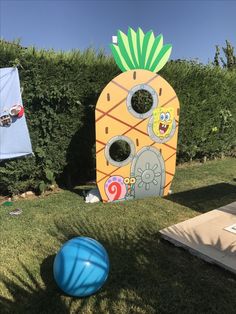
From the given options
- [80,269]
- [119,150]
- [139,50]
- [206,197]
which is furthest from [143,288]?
[119,150]

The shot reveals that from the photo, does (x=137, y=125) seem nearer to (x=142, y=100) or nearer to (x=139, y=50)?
(x=139, y=50)

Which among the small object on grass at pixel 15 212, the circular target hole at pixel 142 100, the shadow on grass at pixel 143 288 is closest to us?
the shadow on grass at pixel 143 288

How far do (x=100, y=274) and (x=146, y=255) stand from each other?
3.17ft

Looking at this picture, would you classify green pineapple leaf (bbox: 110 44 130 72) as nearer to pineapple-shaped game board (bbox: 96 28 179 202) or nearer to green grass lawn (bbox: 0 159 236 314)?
pineapple-shaped game board (bbox: 96 28 179 202)

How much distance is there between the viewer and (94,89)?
21.6 ft

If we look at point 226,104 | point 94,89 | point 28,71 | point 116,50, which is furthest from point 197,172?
point 28,71

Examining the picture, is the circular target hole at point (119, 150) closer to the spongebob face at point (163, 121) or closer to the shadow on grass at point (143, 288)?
the spongebob face at point (163, 121)

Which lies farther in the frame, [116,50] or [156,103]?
[156,103]

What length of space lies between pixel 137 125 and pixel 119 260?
2.72 m

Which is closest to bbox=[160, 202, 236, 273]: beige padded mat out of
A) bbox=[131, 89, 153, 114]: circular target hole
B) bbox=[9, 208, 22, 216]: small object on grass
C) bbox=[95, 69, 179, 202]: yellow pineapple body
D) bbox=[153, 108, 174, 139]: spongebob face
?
bbox=[95, 69, 179, 202]: yellow pineapple body

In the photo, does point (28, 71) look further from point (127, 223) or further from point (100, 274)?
point (100, 274)

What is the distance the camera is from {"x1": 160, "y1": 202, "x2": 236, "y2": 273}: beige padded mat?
378 cm

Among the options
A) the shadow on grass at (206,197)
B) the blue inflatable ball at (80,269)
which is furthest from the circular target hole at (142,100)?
the blue inflatable ball at (80,269)

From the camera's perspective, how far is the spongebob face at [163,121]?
19.8 ft
